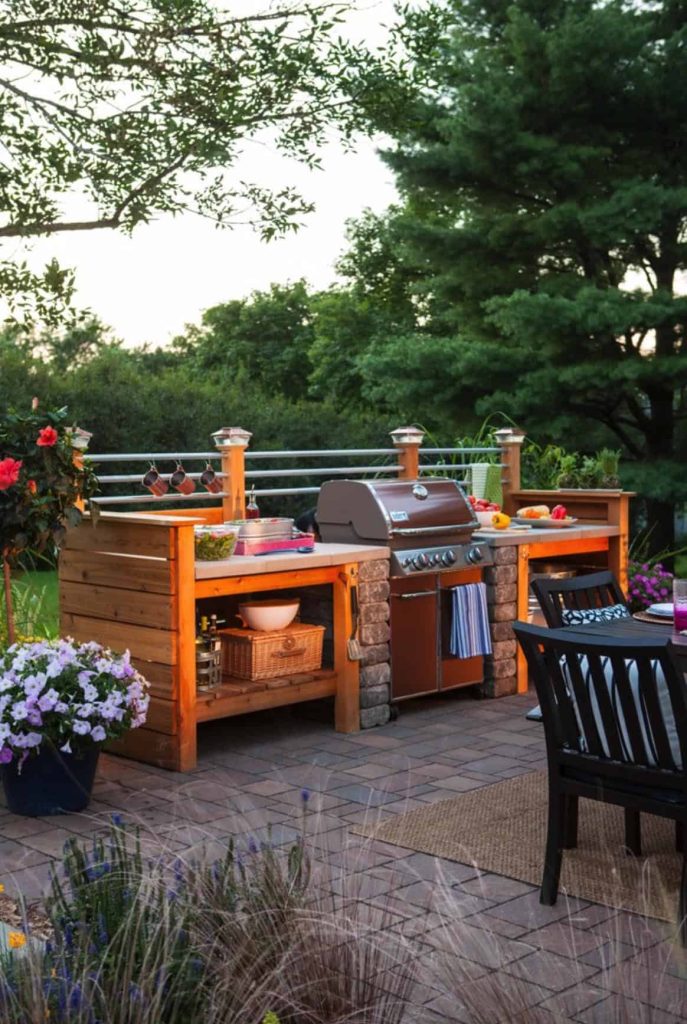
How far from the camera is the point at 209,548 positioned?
17.6 feet

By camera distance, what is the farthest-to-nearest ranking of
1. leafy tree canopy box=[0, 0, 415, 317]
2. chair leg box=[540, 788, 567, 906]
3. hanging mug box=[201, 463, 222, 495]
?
leafy tree canopy box=[0, 0, 415, 317]
hanging mug box=[201, 463, 222, 495]
chair leg box=[540, 788, 567, 906]

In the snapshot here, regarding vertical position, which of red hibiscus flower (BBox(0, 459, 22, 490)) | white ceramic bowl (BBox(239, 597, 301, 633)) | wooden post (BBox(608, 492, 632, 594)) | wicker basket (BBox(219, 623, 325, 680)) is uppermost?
red hibiscus flower (BBox(0, 459, 22, 490))

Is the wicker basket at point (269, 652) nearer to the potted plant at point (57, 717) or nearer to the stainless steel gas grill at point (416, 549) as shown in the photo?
the stainless steel gas grill at point (416, 549)

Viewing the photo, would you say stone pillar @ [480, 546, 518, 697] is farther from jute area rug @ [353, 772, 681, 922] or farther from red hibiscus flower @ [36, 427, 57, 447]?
red hibiscus flower @ [36, 427, 57, 447]

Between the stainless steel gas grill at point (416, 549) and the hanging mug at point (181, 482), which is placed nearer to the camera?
the hanging mug at point (181, 482)

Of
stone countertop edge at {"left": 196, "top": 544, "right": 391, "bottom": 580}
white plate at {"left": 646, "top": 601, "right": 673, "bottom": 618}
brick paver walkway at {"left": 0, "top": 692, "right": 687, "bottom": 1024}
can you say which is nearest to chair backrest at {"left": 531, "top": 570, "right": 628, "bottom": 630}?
white plate at {"left": 646, "top": 601, "right": 673, "bottom": 618}

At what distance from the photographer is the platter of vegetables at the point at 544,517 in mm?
7188

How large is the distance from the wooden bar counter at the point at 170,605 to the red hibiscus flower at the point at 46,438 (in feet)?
1.60

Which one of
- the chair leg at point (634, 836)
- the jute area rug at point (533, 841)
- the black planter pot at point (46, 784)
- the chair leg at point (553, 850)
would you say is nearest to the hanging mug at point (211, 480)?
the black planter pot at point (46, 784)

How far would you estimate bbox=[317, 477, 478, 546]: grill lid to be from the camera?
6051mm

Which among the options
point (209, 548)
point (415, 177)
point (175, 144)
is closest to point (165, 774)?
point (209, 548)

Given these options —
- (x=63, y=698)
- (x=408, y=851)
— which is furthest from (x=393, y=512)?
(x=408, y=851)

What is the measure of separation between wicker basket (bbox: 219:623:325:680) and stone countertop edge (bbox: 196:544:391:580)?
0.35 m

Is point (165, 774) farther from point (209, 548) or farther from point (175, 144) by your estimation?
point (175, 144)
